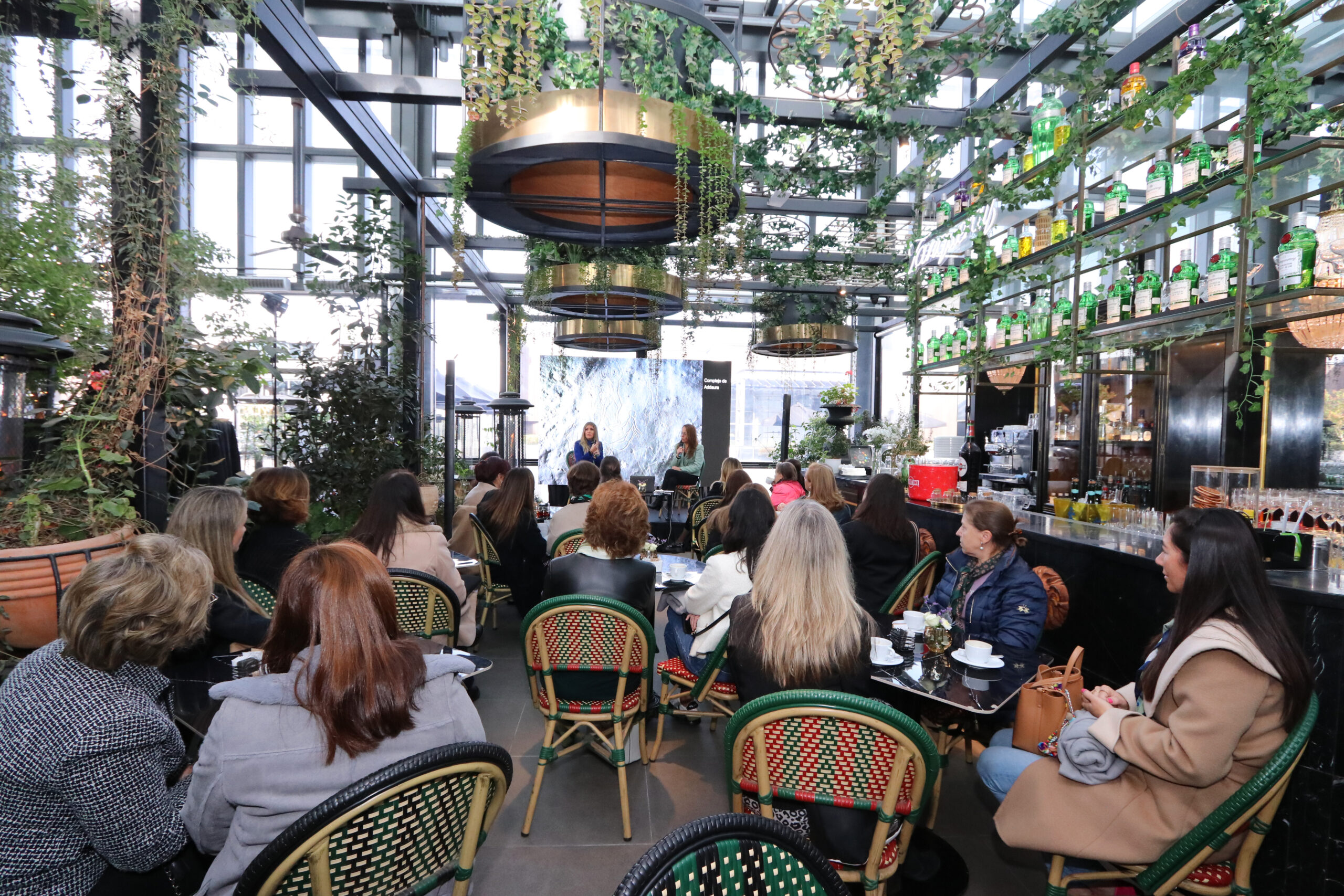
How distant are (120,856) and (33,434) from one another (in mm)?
1847

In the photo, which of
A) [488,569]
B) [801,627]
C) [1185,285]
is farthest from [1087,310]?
[488,569]

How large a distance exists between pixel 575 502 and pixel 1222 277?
4230 millimetres

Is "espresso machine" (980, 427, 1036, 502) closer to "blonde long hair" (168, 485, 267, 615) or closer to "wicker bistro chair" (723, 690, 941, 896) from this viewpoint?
"wicker bistro chair" (723, 690, 941, 896)

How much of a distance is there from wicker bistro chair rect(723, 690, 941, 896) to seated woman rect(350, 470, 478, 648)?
2.18m

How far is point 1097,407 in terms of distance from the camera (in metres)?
6.85

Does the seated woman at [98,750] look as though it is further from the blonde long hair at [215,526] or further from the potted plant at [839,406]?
the potted plant at [839,406]

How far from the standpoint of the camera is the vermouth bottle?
3.91 meters

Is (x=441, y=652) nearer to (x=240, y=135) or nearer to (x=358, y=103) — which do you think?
(x=358, y=103)

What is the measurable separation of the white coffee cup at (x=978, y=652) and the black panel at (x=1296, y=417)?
3714 mm

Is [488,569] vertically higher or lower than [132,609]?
lower

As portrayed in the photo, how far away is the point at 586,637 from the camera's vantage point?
291 centimetres

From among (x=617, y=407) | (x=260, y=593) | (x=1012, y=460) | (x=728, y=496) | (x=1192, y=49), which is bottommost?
(x=260, y=593)

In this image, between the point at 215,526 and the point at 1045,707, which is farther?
the point at 215,526

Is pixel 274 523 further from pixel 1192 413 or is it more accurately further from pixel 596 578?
pixel 1192 413
